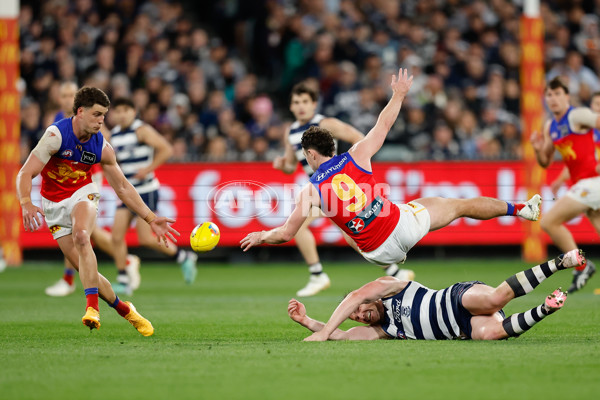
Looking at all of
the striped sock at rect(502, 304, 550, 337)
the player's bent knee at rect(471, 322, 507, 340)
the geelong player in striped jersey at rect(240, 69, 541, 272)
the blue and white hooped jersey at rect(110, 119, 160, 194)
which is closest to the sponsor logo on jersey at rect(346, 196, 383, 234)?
the geelong player in striped jersey at rect(240, 69, 541, 272)

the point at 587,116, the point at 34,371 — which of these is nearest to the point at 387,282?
the point at 34,371

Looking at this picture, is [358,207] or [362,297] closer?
[362,297]

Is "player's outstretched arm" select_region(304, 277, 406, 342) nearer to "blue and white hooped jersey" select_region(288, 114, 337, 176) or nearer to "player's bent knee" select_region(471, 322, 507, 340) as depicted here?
"player's bent knee" select_region(471, 322, 507, 340)

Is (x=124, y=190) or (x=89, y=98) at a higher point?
(x=89, y=98)

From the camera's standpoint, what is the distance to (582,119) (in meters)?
11.7

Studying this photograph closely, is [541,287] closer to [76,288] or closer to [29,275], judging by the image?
[76,288]

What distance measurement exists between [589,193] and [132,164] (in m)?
6.25

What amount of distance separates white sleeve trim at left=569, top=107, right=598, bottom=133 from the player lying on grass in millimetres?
4589

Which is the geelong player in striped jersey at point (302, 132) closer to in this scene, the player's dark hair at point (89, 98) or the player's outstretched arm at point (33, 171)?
the player's dark hair at point (89, 98)

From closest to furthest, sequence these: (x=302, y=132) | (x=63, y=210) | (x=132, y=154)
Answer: (x=63, y=210) → (x=302, y=132) → (x=132, y=154)

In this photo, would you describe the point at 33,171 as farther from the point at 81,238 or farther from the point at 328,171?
the point at 328,171

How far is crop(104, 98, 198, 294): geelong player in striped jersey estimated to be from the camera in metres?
13.2

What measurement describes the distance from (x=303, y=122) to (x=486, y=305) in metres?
5.80

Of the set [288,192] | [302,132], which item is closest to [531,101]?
[288,192]
